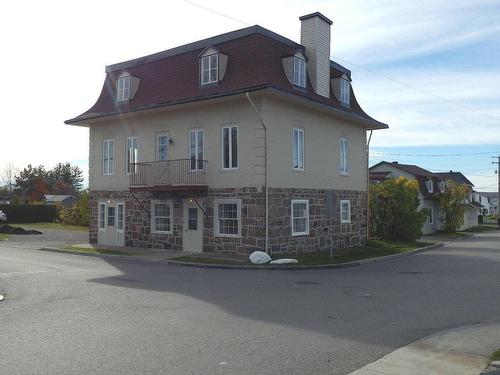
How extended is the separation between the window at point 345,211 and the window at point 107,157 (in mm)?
11382

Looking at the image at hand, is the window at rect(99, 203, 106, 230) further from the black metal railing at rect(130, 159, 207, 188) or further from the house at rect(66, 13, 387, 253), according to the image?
the black metal railing at rect(130, 159, 207, 188)

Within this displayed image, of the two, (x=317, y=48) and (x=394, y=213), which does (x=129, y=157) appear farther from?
(x=394, y=213)

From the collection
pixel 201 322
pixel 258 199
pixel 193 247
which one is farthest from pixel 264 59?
pixel 201 322

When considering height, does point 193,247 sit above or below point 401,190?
below

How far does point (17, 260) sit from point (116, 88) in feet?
32.9

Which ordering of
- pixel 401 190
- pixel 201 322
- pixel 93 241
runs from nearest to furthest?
pixel 201 322 → pixel 93 241 → pixel 401 190

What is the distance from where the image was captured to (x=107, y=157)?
1005 inches

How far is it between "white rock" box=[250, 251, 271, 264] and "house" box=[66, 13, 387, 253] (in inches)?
49.0

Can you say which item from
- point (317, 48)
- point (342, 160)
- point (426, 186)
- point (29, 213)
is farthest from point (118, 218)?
point (426, 186)

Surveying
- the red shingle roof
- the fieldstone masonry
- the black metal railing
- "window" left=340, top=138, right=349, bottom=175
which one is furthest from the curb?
the red shingle roof

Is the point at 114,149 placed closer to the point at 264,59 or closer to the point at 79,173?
the point at 264,59

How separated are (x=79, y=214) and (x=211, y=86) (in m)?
26.9

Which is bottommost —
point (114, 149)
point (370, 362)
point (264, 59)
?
point (370, 362)

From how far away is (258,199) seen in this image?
19469mm
